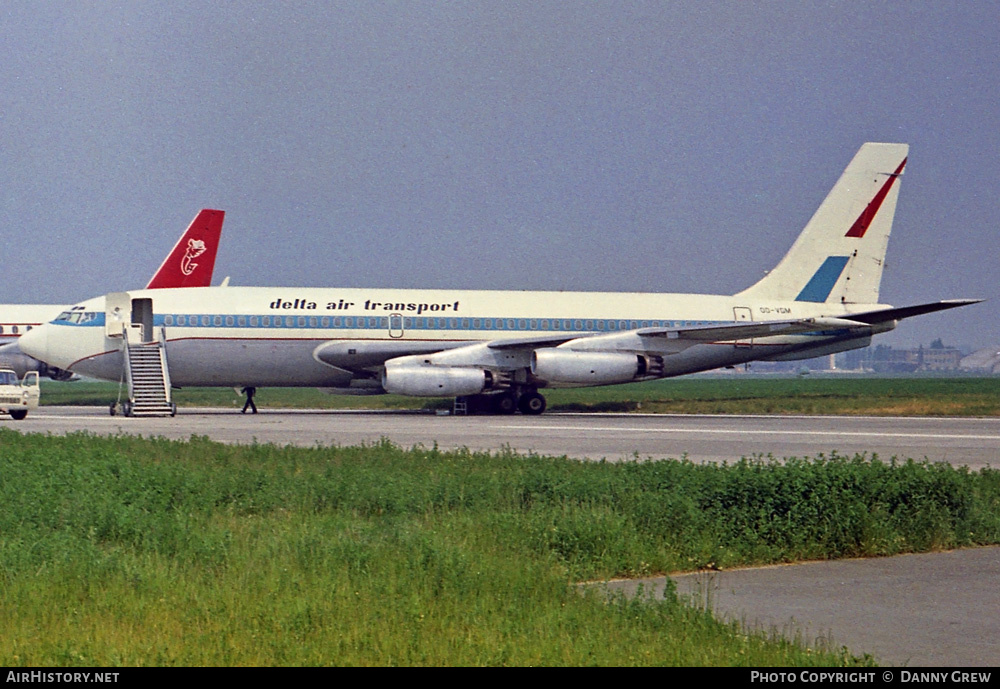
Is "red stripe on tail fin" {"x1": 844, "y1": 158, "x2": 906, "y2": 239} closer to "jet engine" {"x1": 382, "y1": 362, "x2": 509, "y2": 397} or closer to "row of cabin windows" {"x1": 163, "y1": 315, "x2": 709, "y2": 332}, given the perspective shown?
"row of cabin windows" {"x1": 163, "y1": 315, "x2": 709, "y2": 332}

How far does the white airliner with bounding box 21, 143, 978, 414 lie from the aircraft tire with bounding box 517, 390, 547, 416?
47 mm

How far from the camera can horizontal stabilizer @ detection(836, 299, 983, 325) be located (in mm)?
34031

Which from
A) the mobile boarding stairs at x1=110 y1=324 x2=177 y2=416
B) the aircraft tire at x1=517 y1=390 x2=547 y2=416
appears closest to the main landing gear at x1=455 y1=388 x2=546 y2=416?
the aircraft tire at x1=517 y1=390 x2=547 y2=416

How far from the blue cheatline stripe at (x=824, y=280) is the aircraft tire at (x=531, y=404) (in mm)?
10575

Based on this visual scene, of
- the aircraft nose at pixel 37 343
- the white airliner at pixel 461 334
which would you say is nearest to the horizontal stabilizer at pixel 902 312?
the white airliner at pixel 461 334

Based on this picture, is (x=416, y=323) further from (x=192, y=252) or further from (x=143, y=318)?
(x=192, y=252)

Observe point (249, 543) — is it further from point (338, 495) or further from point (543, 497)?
point (543, 497)

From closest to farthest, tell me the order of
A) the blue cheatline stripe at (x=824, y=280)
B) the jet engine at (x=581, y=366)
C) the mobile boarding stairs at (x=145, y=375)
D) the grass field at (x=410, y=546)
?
1. the grass field at (x=410, y=546)
2. the mobile boarding stairs at (x=145, y=375)
3. the jet engine at (x=581, y=366)
4. the blue cheatline stripe at (x=824, y=280)

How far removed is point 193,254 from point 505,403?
97.8 ft

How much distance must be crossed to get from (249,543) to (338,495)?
3.12 meters

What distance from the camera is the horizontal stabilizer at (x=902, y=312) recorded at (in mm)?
34031

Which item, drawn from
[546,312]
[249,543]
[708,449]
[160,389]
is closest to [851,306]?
[546,312]

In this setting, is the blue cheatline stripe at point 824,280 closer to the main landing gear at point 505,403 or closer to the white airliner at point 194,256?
the main landing gear at point 505,403

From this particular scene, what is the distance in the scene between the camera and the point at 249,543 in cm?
1033
